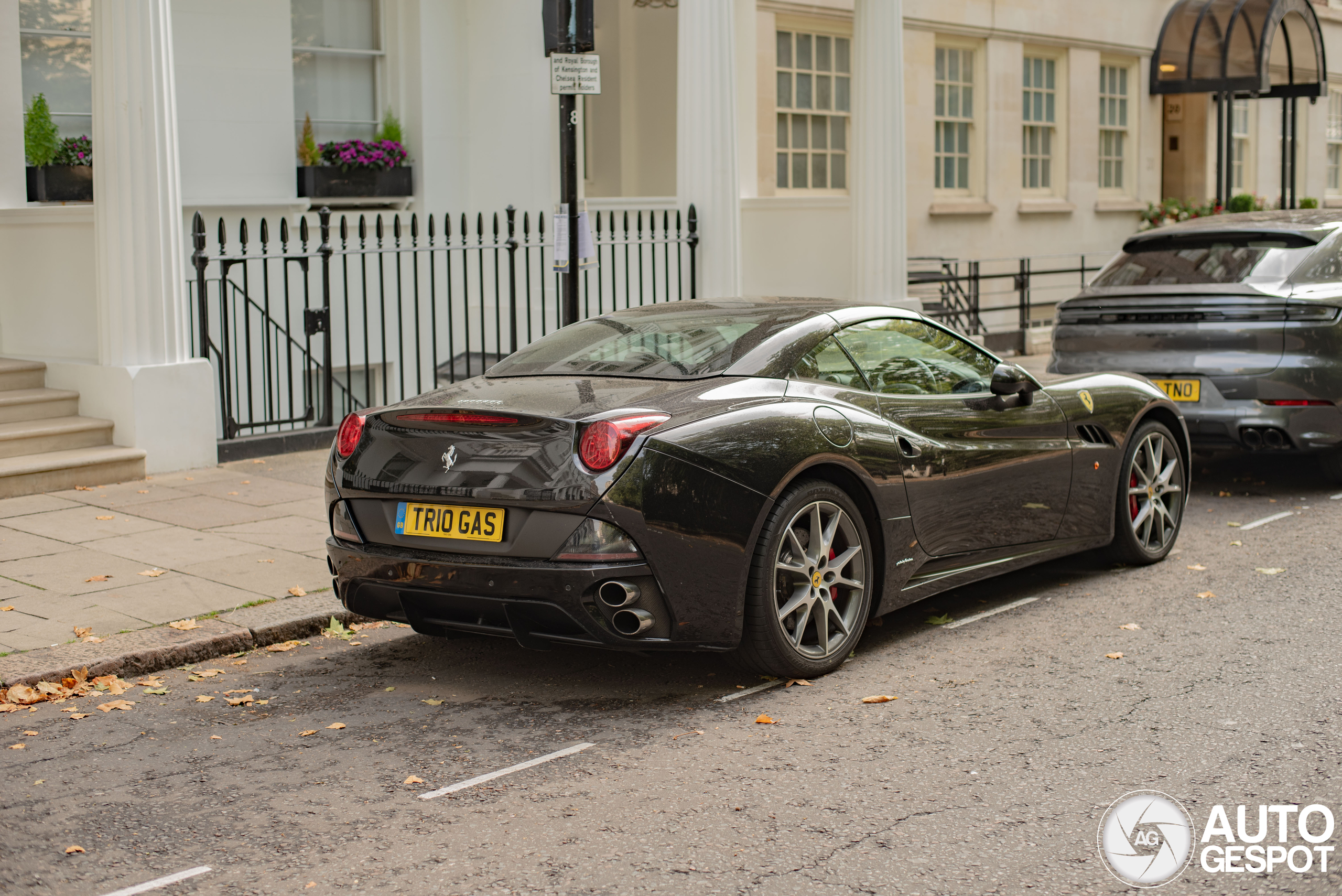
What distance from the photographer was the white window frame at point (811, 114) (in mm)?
17719

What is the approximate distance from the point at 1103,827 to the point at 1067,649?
1.97m

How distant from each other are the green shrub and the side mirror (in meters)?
8.43

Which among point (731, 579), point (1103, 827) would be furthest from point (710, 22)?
point (1103, 827)

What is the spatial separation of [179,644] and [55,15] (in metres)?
8.32

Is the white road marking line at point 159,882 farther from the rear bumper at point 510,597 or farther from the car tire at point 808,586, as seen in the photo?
the car tire at point 808,586

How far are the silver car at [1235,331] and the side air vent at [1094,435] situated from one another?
6.62ft

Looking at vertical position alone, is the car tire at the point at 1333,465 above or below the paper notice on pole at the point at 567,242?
below

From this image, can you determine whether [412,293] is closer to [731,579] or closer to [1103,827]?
[731,579]

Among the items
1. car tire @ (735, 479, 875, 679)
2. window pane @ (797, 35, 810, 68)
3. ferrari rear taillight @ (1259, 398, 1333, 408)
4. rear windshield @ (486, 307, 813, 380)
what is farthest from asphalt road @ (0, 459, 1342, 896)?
window pane @ (797, 35, 810, 68)

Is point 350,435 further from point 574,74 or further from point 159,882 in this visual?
point 574,74

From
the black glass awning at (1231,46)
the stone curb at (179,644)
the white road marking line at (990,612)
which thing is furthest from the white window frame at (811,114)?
the stone curb at (179,644)

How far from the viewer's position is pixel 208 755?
4863mm

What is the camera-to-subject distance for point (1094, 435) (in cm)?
715

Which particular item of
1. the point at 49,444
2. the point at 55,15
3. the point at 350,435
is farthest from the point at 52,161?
the point at 350,435
